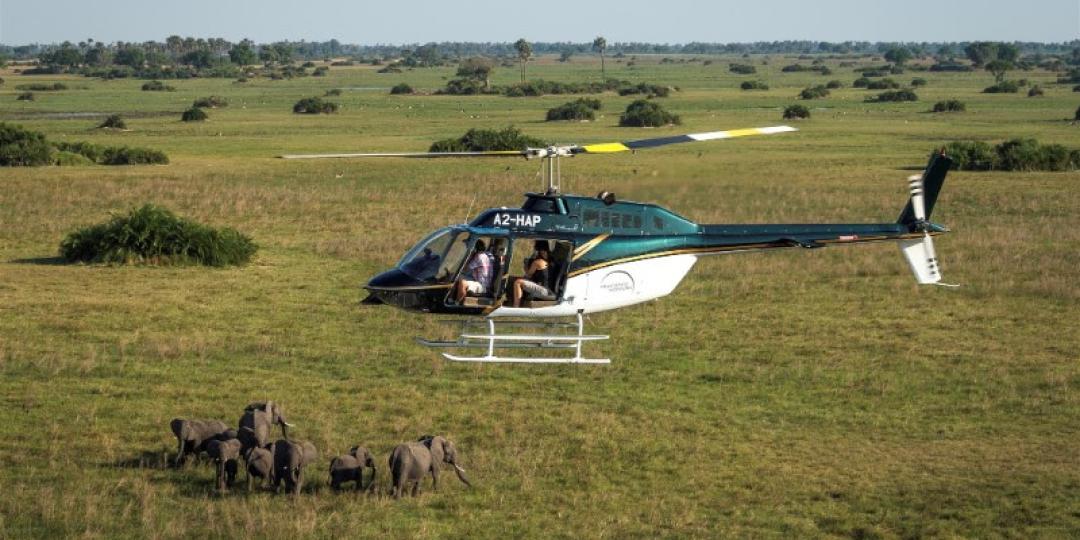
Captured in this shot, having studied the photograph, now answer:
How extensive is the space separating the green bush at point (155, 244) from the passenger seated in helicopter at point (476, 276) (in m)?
15.0

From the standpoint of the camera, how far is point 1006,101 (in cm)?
10212

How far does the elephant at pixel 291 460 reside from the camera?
1550 cm

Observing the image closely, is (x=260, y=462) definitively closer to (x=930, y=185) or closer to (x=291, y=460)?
(x=291, y=460)

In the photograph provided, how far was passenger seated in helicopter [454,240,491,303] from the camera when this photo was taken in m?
18.9

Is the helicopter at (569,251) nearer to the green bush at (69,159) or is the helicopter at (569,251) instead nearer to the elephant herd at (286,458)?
the elephant herd at (286,458)

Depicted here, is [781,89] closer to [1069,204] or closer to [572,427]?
[1069,204]

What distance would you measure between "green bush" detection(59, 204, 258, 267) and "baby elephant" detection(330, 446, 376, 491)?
17.5 m

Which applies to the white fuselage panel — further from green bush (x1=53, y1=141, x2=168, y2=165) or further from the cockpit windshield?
green bush (x1=53, y1=141, x2=168, y2=165)

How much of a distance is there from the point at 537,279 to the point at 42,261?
1782 centimetres

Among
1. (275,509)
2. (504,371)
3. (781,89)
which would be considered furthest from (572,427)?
(781,89)

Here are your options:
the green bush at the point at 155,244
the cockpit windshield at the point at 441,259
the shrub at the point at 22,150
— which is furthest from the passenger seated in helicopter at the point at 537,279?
the shrub at the point at 22,150

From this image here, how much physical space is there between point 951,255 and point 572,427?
1744cm

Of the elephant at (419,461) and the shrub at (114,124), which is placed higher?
the shrub at (114,124)

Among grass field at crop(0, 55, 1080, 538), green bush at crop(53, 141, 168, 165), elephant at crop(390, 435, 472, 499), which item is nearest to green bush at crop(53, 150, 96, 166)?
green bush at crop(53, 141, 168, 165)
